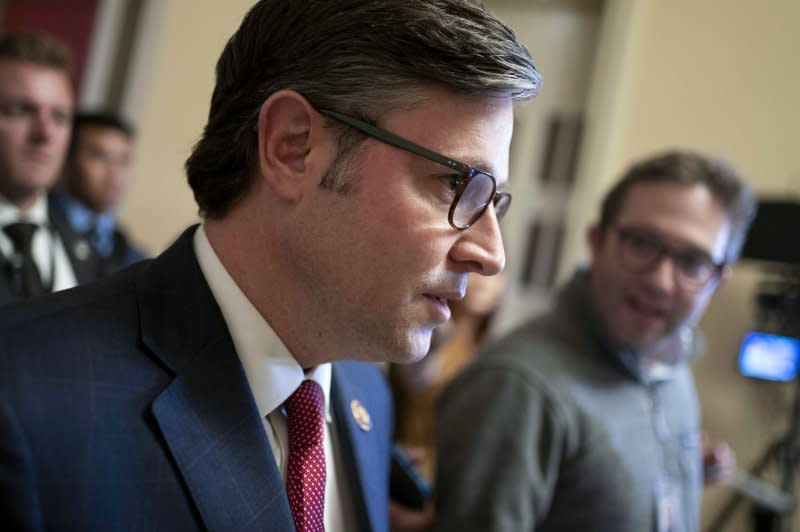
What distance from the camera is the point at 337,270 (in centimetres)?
90

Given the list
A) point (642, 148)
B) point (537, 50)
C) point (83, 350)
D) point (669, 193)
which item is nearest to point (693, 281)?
point (669, 193)

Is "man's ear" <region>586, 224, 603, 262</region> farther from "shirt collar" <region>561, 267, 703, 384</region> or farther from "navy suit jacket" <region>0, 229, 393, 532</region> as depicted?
"navy suit jacket" <region>0, 229, 393, 532</region>

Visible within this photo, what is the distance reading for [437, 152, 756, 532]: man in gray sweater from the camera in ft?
4.82

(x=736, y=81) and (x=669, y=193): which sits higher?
(x=736, y=81)

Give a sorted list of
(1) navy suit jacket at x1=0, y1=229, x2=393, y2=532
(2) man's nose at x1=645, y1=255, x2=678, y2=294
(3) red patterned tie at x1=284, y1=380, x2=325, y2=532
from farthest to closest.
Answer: (2) man's nose at x1=645, y1=255, x2=678, y2=294, (3) red patterned tie at x1=284, y1=380, x2=325, y2=532, (1) navy suit jacket at x1=0, y1=229, x2=393, y2=532

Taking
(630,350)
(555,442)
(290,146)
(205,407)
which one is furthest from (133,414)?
(630,350)

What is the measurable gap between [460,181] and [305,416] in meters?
0.36

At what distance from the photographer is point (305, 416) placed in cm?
98

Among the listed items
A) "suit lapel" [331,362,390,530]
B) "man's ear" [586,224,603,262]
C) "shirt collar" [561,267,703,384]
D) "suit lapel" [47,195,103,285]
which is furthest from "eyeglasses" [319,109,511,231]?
"suit lapel" [47,195,103,285]

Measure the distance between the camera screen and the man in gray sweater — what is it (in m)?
2.00

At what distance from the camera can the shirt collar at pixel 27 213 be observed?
2013 millimetres

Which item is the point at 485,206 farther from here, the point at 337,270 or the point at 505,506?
the point at 505,506

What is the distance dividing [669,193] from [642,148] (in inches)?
104

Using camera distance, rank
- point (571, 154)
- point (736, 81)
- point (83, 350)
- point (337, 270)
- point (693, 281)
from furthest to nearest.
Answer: point (571, 154) < point (736, 81) < point (693, 281) < point (337, 270) < point (83, 350)
